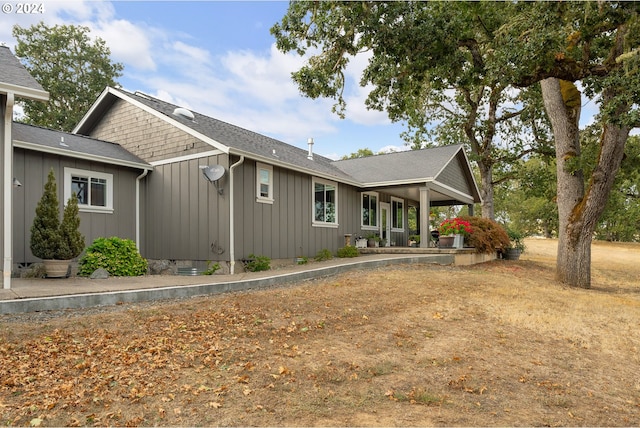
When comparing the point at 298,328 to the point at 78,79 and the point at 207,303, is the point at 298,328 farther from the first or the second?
the point at 78,79

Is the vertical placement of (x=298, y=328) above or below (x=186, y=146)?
below

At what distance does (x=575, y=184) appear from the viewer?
11.1 metres

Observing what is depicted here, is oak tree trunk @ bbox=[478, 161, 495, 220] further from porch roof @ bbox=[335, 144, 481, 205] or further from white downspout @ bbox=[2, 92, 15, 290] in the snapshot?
white downspout @ bbox=[2, 92, 15, 290]

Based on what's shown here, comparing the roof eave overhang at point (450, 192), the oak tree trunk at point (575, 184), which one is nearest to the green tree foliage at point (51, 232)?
the roof eave overhang at point (450, 192)

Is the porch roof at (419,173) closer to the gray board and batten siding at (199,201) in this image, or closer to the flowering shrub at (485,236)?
the flowering shrub at (485,236)

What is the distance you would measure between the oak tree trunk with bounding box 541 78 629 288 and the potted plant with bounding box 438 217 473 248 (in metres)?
3.42

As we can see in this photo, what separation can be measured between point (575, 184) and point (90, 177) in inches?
514

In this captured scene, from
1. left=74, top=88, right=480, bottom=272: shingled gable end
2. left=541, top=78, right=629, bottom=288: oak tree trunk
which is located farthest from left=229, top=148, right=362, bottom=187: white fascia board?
left=541, top=78, right=629, bottom=288: oak tree trunk

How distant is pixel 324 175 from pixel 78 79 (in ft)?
71.6

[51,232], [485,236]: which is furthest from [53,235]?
[485,236]

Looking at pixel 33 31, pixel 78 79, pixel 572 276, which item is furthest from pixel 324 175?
pixel 33 31

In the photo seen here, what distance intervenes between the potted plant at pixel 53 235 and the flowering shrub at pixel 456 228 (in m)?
11.3

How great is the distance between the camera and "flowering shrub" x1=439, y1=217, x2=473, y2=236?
14.2 metres

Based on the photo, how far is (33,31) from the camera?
979 inches
